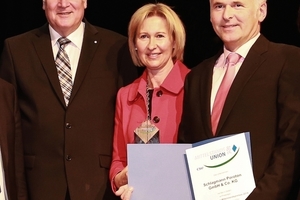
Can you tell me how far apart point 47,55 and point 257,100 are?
1277 millimetres

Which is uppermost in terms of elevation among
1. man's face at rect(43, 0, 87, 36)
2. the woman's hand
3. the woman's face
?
man's face at rect(43, 0, 87, 36)

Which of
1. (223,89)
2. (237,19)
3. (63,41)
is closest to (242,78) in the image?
(223,89)

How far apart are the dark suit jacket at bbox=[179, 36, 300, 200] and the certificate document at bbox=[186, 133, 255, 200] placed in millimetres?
56

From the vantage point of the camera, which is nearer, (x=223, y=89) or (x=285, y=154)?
(x=285, y=154)

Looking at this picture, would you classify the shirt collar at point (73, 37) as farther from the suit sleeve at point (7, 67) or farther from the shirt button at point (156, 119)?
the shirt button at point (156, 119)

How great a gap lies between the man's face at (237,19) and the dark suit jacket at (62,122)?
0.85 m

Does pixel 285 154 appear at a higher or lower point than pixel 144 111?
lower

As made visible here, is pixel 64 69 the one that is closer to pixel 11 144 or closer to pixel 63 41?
pixel 63 41

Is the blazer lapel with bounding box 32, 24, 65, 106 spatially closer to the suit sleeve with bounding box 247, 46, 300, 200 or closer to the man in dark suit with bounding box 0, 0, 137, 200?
the man in dark suit with bounding box 0, 0, 137, 200

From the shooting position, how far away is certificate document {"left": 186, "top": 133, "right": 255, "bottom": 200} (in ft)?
9.02

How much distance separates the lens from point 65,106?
11.5ft

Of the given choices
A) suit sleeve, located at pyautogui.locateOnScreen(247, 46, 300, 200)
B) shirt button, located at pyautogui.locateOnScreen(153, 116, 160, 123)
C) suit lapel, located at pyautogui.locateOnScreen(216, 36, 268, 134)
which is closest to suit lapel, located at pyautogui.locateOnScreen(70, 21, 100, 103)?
shirt button, located at pyautogui.locateOnScreen(153, 116, 160, 123)

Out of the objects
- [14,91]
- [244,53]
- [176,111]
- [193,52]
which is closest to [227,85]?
[244,53]

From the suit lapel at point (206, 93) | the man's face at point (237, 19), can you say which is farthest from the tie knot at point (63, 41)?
the man's face at point (237, 19)
